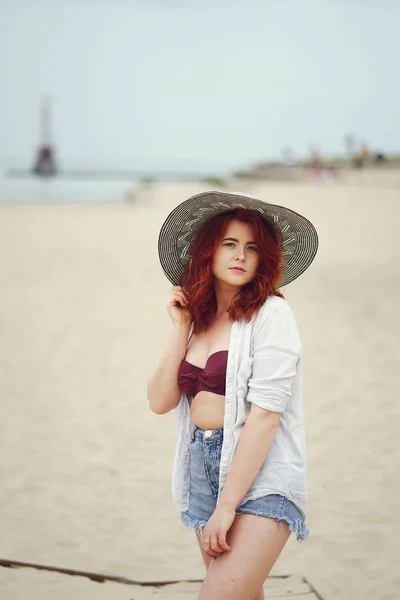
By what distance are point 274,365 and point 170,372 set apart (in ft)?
1.18

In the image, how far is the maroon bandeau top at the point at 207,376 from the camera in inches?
89.7

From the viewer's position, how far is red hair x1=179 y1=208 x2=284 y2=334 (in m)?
2.33

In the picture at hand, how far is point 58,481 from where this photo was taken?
16.7 ft

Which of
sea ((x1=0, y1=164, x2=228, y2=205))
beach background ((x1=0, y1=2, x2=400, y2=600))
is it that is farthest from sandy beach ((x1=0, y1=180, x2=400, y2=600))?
sea ((x1=0, y1=164, x2=228, y2=205))

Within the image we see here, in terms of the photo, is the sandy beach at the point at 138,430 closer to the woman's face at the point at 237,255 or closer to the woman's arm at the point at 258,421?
the woman's arm at the point at 258,421

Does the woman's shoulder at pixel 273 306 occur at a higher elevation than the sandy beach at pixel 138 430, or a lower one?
higher

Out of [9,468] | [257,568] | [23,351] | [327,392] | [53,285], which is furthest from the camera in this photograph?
[53,285]

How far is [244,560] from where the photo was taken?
214 cm

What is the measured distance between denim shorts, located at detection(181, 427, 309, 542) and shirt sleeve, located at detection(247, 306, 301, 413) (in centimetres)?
19

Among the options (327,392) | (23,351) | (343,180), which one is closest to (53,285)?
(23,351)

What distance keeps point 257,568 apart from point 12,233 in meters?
17.4

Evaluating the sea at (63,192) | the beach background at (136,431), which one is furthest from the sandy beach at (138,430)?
the sea at (63,192)

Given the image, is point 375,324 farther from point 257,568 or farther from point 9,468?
point 257,568

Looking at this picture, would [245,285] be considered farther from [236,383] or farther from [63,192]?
[63,192]
